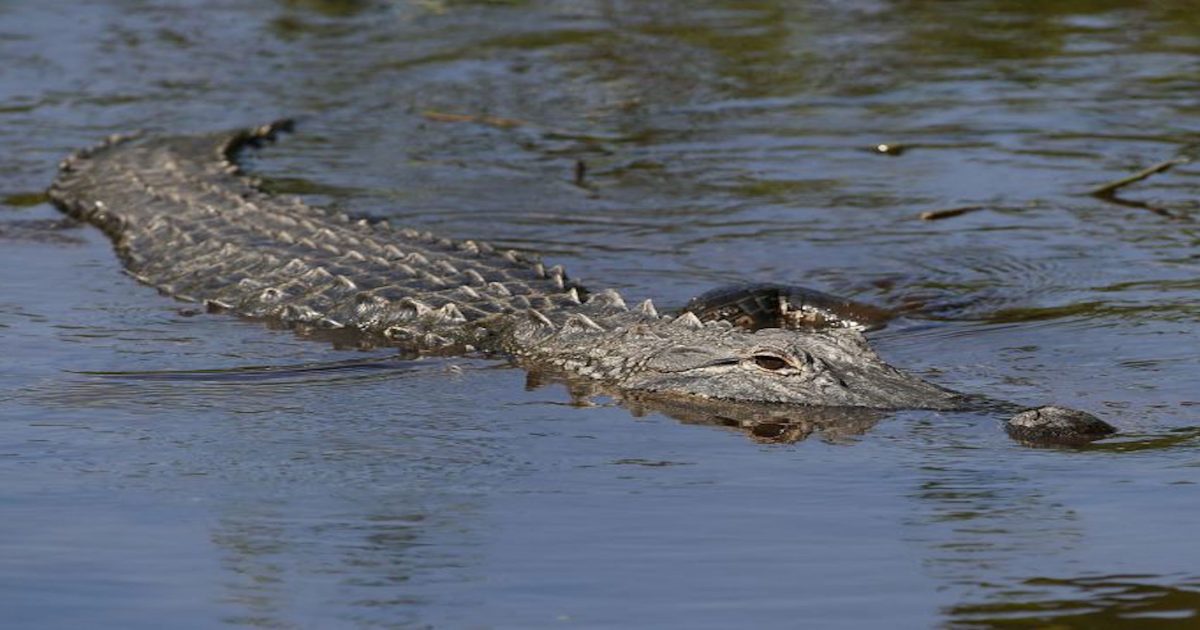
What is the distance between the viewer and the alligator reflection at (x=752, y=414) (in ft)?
19.7

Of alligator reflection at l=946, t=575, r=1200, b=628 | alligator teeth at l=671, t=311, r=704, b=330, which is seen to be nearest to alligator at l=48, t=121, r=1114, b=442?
alligator teeth at l=671, t=311, r=704, b=330

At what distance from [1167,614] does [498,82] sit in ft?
32.3

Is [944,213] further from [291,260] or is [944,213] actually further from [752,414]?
[752,414]

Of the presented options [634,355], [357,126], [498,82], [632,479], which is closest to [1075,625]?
[632,479]

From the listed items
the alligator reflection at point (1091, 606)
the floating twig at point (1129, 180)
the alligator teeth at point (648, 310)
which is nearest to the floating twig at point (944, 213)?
the floating twig at point (1129, 180)

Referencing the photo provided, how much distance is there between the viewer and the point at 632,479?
539 centimetres

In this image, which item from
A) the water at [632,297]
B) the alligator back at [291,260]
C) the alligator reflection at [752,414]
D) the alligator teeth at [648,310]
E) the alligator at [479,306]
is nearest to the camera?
the water at [632,297]

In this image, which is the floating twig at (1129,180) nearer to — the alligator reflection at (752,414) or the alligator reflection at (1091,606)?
the alligator reflection at (752,414)

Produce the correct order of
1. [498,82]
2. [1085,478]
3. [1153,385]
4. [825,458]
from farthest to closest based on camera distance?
1. [498,82]
2. [1153,385]
3. [825,458]
4. [1085,478]

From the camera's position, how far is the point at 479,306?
757 centimetres

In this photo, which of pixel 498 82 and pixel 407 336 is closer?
pixel 407 336

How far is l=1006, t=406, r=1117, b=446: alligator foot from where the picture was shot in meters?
5.65

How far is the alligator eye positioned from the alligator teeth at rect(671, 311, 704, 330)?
367mm

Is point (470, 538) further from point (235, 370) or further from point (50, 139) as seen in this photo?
point (50, 139)
